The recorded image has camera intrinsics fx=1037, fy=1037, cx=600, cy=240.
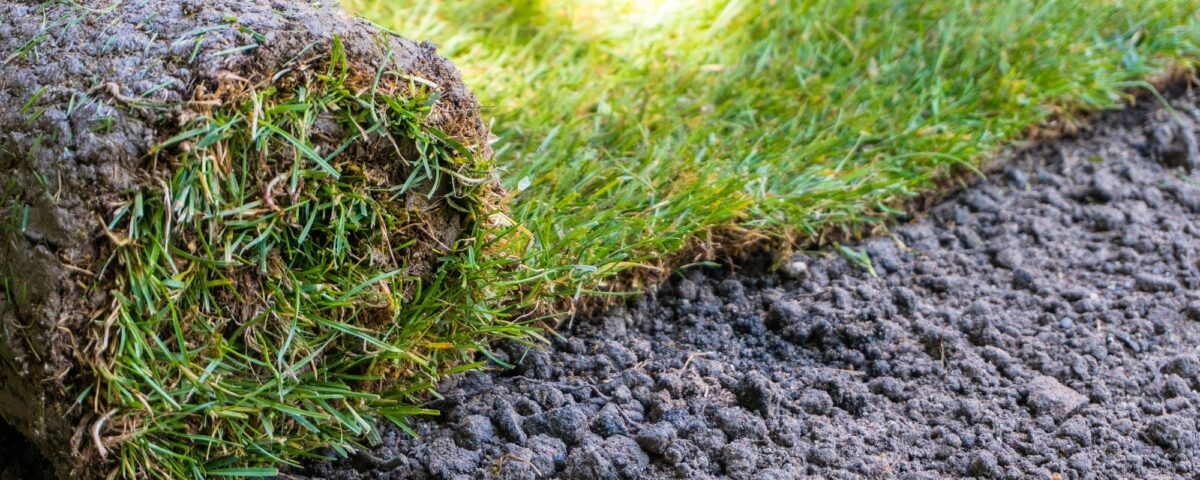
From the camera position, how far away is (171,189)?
5.91ft

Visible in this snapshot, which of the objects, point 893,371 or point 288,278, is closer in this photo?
point 288,278

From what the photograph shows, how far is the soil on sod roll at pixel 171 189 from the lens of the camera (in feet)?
5.89

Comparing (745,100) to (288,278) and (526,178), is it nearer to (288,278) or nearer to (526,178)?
(526,178)

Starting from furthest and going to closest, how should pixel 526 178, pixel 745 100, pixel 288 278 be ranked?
1. pixel 745 100
2. pixel 526 178
3. pixel 288 278

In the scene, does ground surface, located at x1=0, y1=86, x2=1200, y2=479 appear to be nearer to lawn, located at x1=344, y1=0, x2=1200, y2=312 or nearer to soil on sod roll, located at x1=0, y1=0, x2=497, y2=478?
lawn, located at x1=344, y1=0, x2=1200, y2=312

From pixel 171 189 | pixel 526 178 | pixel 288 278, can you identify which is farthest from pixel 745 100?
pixel 171 189

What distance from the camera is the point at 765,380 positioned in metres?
2.31

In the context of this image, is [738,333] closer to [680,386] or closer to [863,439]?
[680,386]

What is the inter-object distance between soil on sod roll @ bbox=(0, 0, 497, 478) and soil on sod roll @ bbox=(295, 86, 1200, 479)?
414 millimetres

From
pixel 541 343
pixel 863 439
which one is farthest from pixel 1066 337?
pixel 541 343

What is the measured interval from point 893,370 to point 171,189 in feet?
5.25

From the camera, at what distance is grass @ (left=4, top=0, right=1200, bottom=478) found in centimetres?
187

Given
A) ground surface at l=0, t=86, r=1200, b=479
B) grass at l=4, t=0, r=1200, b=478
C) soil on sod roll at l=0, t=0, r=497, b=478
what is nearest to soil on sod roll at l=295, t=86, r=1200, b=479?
ground surface at l=0, t=86, r=1200, b=479

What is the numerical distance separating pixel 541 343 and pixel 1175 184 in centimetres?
205
